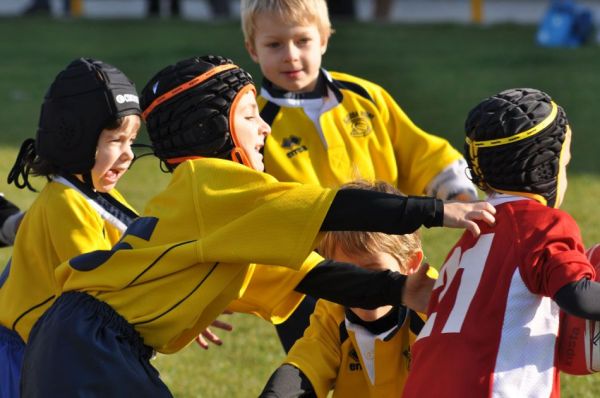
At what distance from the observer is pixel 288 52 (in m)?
4.73

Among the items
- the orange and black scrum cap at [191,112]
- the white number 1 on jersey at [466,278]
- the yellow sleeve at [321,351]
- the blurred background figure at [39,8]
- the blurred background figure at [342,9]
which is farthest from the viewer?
the blurred background figure at [39,8]

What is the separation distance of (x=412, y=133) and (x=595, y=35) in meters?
11.0

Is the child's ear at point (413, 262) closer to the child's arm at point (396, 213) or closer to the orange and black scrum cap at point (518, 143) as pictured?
the orange and black scrum cap at point (518, 143)

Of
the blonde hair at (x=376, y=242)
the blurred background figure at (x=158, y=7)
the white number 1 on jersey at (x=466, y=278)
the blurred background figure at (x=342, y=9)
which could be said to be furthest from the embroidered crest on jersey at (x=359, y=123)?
the blurred background figure at (x=158, y=7)

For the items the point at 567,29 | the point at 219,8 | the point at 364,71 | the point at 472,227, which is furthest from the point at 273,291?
the point at 219,8

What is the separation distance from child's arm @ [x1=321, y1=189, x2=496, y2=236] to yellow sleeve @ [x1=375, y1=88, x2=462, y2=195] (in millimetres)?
1649

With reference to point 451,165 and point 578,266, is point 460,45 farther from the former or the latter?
point 578,266

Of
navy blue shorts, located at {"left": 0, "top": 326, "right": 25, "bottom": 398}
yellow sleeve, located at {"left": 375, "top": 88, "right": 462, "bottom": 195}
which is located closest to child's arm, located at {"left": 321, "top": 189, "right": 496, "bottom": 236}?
navy blue shorts, located at {"left": 0, "top": 326, "right": 25, "bottom": 398}

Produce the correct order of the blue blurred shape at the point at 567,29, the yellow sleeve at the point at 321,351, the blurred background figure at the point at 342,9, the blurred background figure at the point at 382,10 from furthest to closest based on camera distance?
the blurred background figure at the point at 382,10 → the blurred background figure at the point at 342,9 → the blue blurred shape at the point at 567,29 → the yellow sleeve at the point at 321,351

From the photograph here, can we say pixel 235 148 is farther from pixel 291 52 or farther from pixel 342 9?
pixel 342 9

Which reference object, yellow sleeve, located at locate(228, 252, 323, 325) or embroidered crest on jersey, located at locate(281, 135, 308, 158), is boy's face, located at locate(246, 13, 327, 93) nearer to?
embroidered crest on jersey, located at locate(281, 135, 308, 158)

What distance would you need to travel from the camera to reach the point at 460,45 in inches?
584

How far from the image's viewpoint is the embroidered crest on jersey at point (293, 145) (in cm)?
472

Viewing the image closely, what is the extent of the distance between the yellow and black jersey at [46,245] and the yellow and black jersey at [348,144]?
1.00 metres
